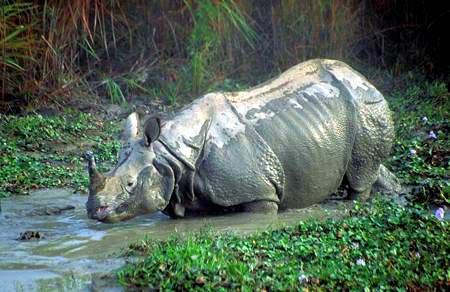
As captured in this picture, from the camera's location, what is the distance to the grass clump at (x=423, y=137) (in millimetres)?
7799

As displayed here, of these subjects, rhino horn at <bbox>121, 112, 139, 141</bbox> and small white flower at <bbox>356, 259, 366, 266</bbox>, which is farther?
rhino horn at <bbox>121, 112, 139, 141</bbox>

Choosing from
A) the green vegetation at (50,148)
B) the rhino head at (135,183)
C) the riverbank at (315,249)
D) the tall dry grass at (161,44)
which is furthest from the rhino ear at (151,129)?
the tall dry grass at (161,44)

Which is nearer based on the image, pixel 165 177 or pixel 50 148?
pixel 165 177

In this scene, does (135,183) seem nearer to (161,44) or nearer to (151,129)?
(151,129)

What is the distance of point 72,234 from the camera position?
676 cm

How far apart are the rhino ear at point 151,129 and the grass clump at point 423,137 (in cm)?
196

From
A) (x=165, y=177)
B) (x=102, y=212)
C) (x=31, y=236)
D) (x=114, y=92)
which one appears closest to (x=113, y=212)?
(x=102, y=212)

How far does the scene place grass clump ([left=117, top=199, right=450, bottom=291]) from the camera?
5.09 meters

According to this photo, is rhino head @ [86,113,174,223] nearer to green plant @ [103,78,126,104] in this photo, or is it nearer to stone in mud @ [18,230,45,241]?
stone in mud @ [18,230,45,241]

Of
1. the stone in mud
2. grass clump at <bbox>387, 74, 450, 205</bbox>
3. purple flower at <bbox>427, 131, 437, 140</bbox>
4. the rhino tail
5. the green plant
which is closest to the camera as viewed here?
the stone in mud

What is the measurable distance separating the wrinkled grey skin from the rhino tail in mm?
12

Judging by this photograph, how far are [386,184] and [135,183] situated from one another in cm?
232

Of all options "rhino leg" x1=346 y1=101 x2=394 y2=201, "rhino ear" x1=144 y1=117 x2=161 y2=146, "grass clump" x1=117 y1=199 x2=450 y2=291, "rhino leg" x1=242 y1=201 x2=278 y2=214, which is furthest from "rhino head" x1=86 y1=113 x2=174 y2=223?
"rhino leg" x1=346 y1=101 x2=394 y2=201

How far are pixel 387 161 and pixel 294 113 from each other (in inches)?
65.4
